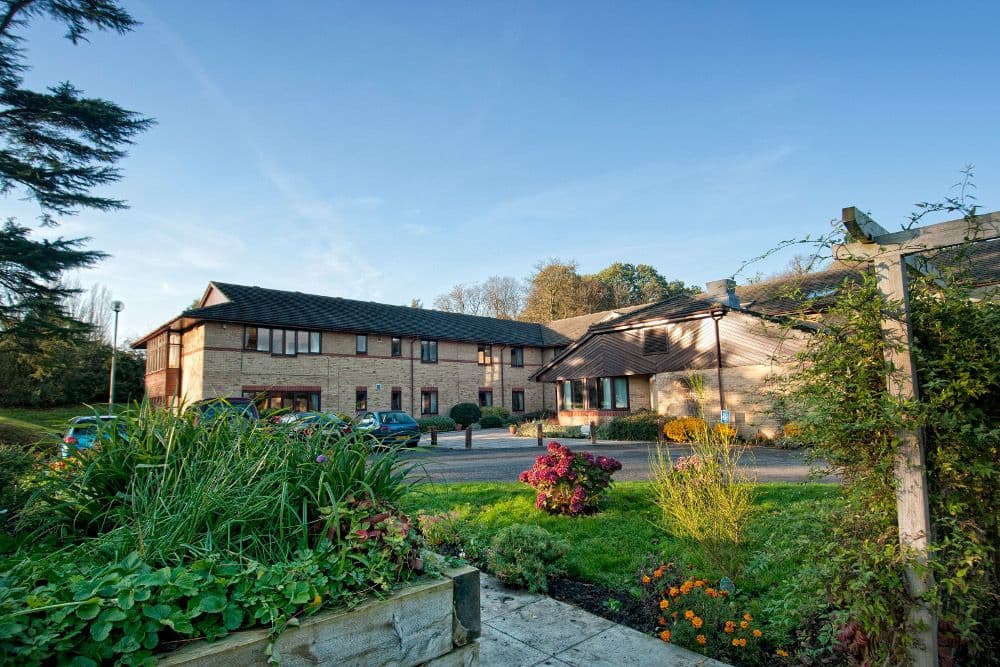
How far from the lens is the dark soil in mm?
3699

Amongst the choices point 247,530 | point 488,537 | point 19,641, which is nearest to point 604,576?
point 488,537

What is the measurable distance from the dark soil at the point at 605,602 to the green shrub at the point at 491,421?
28.3 m

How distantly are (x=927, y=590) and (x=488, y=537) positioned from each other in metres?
3.91

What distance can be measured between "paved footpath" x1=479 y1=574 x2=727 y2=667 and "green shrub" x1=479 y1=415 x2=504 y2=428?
28.7 m

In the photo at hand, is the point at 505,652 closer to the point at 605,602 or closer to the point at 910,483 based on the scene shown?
the point at 605,602

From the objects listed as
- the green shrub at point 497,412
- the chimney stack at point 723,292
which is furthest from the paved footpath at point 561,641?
the green shrub at point 497,412

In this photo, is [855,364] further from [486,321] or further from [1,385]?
[1,385]

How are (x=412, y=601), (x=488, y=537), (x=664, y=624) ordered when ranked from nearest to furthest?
(x=412, y=601) < (x=664, y=624) < (x=488, y=537)

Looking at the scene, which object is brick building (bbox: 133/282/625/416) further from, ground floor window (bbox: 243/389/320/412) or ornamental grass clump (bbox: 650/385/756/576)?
ornamental grass clump (bbox: 650/385/756/576)

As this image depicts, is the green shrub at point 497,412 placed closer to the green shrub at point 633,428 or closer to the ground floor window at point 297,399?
the ground floor window at point 297,399

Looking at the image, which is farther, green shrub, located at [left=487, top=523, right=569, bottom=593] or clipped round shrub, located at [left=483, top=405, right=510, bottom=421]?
clipped round shrub, located at [left=483, top=405, right=510, bottom=421]

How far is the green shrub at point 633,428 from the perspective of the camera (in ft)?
69.1

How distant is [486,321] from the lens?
37969 mm

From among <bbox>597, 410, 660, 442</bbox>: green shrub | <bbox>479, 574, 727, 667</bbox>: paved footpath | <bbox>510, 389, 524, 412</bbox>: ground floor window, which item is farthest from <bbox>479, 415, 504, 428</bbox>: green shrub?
<bbox>479, 574, 727, 667</bbox>: paved footpath
